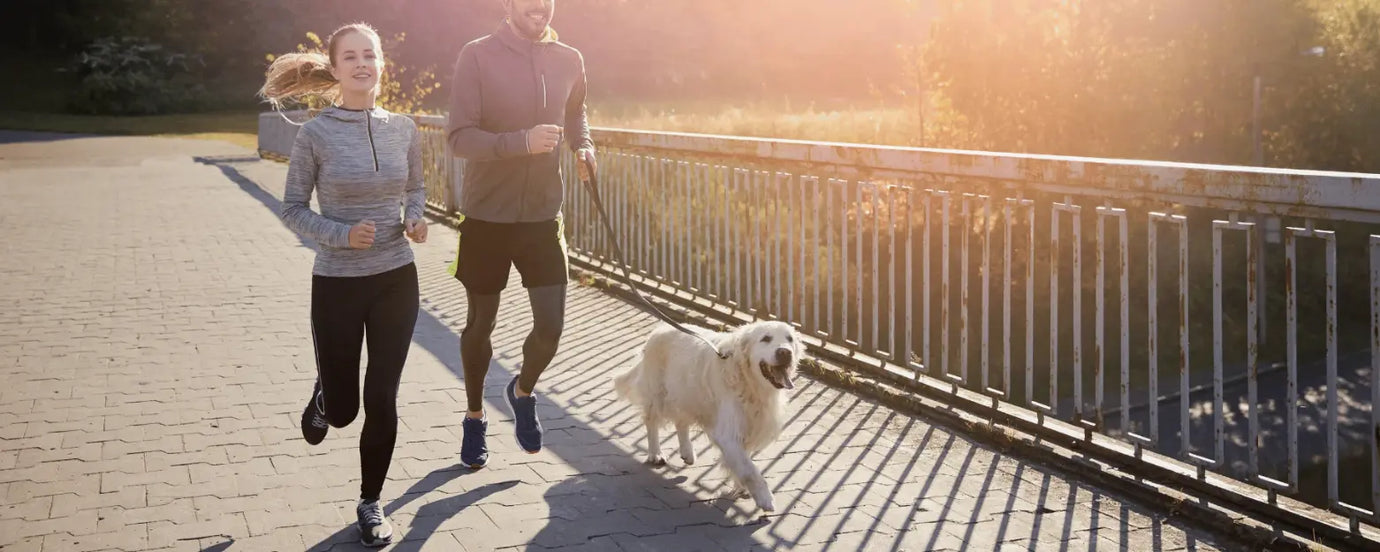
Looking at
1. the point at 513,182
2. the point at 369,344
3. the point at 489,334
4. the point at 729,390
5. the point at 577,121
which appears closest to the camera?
the point at 369,344

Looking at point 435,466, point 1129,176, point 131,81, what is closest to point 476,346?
point 435,466

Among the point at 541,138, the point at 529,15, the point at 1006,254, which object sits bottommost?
the point at 1006,254

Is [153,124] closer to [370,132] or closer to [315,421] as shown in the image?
[315,421]

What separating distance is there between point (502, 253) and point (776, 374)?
129 centimetres

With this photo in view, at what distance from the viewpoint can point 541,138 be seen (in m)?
5.46

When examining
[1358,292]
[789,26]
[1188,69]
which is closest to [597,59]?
[789,26]

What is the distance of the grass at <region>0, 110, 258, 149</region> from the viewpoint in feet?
172

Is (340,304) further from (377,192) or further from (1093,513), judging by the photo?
(1093,513)

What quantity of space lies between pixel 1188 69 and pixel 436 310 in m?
29.0

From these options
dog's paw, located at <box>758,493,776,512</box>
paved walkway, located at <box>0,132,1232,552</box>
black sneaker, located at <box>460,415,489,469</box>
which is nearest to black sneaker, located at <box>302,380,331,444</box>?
paved walkway, located at <box>0,132,1232,552</box>

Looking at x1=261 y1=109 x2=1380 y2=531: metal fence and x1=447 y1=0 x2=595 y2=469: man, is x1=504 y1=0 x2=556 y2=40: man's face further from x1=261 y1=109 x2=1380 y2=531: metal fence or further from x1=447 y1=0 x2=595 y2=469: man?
x1=261 y1=109 x2=1380 y2=531: metal fence

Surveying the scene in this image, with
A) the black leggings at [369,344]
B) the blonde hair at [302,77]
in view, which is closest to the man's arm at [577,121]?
the blonde hair at [302,77]

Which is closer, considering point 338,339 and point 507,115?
point 338,339

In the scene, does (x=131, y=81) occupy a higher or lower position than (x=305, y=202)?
higher
